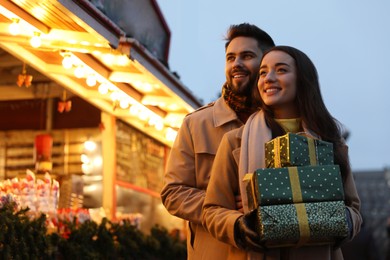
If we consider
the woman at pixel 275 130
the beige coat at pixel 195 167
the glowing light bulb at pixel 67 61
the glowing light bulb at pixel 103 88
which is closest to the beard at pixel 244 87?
the beige coat at pixel 195 167

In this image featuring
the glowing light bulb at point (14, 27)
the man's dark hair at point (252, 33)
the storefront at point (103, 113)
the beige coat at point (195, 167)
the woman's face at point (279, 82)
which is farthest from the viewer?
the storefront at point (103, 113)

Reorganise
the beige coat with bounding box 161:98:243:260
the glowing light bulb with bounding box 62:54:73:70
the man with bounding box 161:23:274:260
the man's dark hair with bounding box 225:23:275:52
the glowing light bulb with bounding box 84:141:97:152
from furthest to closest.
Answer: the glowing light bulb with bounding box 84:141:97:152 < the glowing light bulb with bounding box 62:54:73:70 < the man's dark hair with bounding box 225:23:275:52 < the man with bounding box 161:23:274:260 < the beige coat with bounding box 161:98:243:260

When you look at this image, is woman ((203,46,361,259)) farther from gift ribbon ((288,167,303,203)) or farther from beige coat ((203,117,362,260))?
gift ribbon ((288,167,303,203))

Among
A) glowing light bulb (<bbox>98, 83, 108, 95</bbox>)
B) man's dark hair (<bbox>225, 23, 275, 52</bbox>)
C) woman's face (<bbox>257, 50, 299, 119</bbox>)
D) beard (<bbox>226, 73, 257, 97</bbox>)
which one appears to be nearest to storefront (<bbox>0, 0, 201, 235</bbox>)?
glowing light bulb (<bbox>98, 83, 108, 95</bbox>)

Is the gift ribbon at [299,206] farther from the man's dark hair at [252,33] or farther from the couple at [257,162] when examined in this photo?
the man's dark hair at [252,33]

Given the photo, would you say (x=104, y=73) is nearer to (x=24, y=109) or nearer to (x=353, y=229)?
(x=24, y=109)

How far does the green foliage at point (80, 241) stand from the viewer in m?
6.01

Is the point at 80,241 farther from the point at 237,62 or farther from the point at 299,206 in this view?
the point at 299,206

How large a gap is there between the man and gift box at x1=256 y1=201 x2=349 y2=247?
0.93 m

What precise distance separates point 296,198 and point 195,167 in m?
1.13

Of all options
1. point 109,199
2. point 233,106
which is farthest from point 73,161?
point 233,106

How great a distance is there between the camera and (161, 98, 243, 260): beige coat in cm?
389

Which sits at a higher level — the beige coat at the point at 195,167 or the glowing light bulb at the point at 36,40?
the glowing light bulb at the point at 36,40

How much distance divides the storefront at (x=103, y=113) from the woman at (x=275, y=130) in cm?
405
